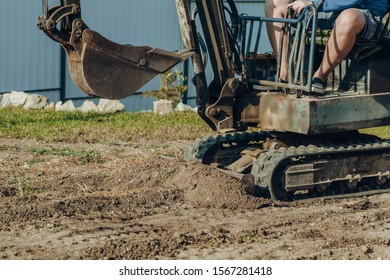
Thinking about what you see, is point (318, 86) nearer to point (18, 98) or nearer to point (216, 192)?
point (216, 192)

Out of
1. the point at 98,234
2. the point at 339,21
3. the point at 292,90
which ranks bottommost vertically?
the point at 98,234

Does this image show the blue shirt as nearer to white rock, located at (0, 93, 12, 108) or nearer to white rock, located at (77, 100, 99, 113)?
white rock, located at (77, 100, 99, 113)

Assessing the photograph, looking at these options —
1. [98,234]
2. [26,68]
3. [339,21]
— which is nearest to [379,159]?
[339,21]

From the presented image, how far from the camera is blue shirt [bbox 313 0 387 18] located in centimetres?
921

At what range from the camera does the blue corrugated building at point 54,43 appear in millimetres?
17234

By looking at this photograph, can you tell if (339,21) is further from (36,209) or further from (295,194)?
(36,209)

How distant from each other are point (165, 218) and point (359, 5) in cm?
263

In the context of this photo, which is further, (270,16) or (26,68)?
(26,68)

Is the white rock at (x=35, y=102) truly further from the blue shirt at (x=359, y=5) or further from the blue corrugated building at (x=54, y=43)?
the blue shirt at (x=359, y=5)

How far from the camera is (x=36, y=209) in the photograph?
8.38 metres

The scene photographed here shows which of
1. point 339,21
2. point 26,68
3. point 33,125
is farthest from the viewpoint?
point 26,68

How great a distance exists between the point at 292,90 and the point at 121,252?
278cm

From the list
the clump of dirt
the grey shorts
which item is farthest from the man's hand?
the clump of dirt

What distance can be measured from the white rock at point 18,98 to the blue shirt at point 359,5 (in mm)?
7546
